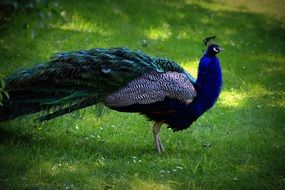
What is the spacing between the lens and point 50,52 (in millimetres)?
9266

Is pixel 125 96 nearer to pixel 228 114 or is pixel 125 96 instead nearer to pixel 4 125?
pixel 4 125

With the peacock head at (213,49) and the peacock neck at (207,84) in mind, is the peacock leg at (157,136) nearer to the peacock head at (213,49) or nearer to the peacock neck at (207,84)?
the peacock neck at (207,84)

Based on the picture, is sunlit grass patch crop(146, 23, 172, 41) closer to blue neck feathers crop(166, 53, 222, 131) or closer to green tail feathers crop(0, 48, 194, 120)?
blue neck feathers crop(166, 53, 222, 131)

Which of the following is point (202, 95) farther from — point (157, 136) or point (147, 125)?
point (147, 125)

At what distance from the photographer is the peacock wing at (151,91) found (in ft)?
18.9

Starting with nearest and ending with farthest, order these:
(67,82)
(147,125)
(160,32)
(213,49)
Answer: (67,82) → (213,49) → (147,125) → (160,32)

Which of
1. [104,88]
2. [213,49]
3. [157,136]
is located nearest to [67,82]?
[104,88]

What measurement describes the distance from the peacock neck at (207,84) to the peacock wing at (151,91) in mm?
118

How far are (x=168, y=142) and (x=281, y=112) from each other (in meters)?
2.35

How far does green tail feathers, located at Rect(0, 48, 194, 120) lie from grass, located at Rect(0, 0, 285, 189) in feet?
0.85

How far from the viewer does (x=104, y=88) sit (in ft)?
19.0

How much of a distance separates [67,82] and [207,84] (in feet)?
5.13

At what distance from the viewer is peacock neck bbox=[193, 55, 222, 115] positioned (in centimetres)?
600

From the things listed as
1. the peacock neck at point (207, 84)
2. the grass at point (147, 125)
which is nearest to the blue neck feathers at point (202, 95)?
the peacock neck at point (207, 84)
